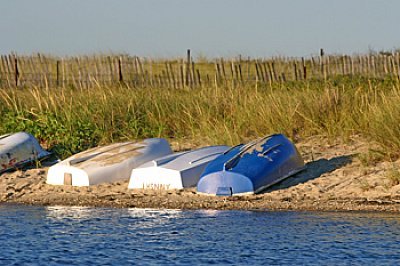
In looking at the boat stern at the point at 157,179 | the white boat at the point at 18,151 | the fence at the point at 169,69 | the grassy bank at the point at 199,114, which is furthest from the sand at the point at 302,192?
the fence at the point at 169,69

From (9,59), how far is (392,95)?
1641 centimetres

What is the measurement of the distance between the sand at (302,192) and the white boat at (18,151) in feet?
1.34

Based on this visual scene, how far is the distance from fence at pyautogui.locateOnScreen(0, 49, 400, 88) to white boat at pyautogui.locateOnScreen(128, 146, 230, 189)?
42.9 ft

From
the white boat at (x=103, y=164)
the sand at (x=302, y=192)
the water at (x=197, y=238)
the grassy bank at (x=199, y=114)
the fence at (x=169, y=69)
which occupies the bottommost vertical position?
the water at (x=197, y=238)

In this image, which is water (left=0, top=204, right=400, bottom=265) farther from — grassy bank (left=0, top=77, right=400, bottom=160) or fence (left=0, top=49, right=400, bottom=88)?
fence (left=0, top=49, right=400, bottom=88)

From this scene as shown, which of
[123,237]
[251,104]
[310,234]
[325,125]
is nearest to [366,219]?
[310,234]

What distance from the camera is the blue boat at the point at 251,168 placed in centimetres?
1340

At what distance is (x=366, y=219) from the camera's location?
11656 mm

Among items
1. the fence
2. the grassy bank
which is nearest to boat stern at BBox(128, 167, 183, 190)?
the grassy bank

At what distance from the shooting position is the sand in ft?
42.1

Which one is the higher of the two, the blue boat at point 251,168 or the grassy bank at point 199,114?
the grassy bank at point 199,114

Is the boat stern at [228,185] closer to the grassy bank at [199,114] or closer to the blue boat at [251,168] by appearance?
the blue boat at [251,168]

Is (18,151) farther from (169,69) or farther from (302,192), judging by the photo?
(169,69)

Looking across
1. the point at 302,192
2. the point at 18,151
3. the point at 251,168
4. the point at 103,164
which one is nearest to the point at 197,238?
the point at 251,168
